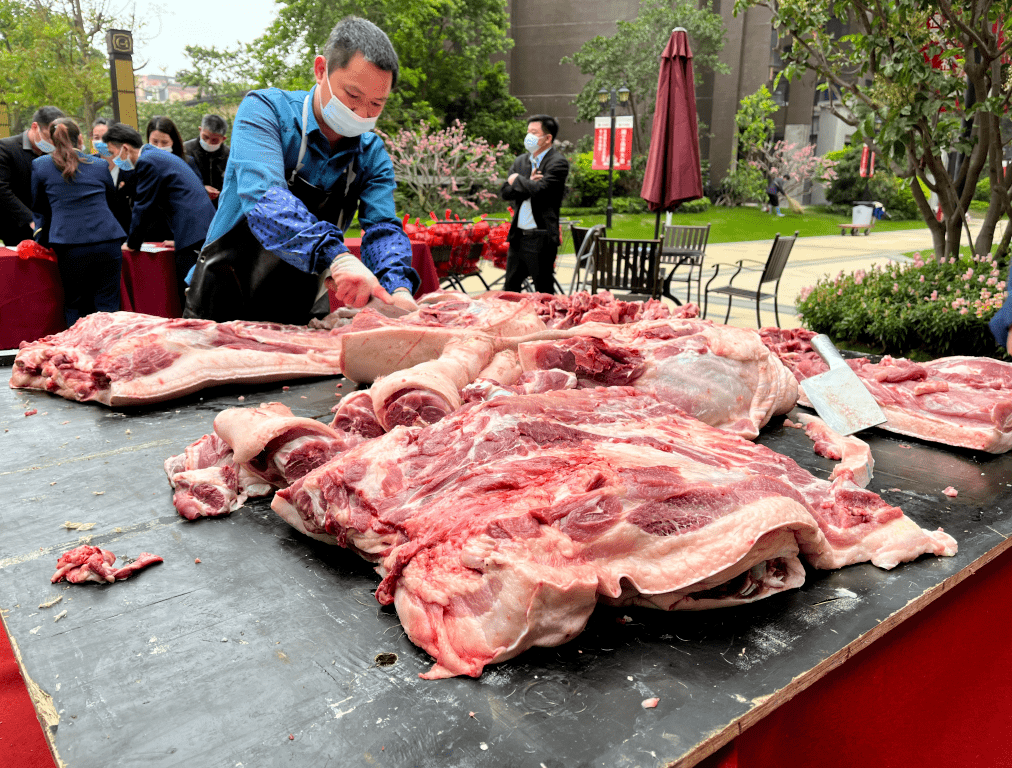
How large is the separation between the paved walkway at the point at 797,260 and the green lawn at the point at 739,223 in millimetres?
1062

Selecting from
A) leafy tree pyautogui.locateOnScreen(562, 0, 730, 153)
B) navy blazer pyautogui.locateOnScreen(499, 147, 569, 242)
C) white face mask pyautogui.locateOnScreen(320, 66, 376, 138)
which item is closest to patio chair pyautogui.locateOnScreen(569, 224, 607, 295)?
navy blazer pyautogui.locateOnScreen(499, 147, 569, 242)

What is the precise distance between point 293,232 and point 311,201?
1.45 feet

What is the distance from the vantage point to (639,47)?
27.0m

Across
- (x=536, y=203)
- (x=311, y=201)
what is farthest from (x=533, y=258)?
(x=311, y=201)

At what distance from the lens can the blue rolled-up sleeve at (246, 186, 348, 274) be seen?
8.73 ft

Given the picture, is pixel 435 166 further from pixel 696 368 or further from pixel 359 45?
pixel 696 368

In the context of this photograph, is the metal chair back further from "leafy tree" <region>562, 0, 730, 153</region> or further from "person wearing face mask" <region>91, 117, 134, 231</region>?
Answer: "leafy tree" <region>562, 0, 730, 153</region>

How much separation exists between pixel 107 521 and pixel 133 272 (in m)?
4.81

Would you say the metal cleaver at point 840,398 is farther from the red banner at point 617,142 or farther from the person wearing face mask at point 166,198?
the red banner at point 617,142

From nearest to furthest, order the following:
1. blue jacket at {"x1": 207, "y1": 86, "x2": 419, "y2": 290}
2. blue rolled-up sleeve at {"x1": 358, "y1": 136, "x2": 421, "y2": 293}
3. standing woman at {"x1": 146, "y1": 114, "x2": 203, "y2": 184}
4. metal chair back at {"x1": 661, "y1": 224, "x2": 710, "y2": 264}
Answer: blue jacket at {"x1": 207, "y1": 86, "x2": 419, "y2": 290} < blue rolled-up sleeve at {"x1": 358, "y1": 136, "x2": 421, "y2": 293} < standing woman at {"x1": 146, "y1": 114, "x2": 203, "y2": 184} < metal chair back at {"x1": 661, "y1": 224, "x2": 710, "y2": 264}

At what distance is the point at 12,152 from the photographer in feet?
19.5

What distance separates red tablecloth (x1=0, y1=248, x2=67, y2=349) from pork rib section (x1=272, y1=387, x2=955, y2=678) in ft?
16.0

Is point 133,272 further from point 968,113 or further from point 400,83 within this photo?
point 400,83

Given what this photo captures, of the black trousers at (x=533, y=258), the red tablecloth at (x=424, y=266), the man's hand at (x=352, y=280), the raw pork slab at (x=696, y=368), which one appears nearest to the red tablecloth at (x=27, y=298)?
the red tablecloth at (x=424, y=266)
